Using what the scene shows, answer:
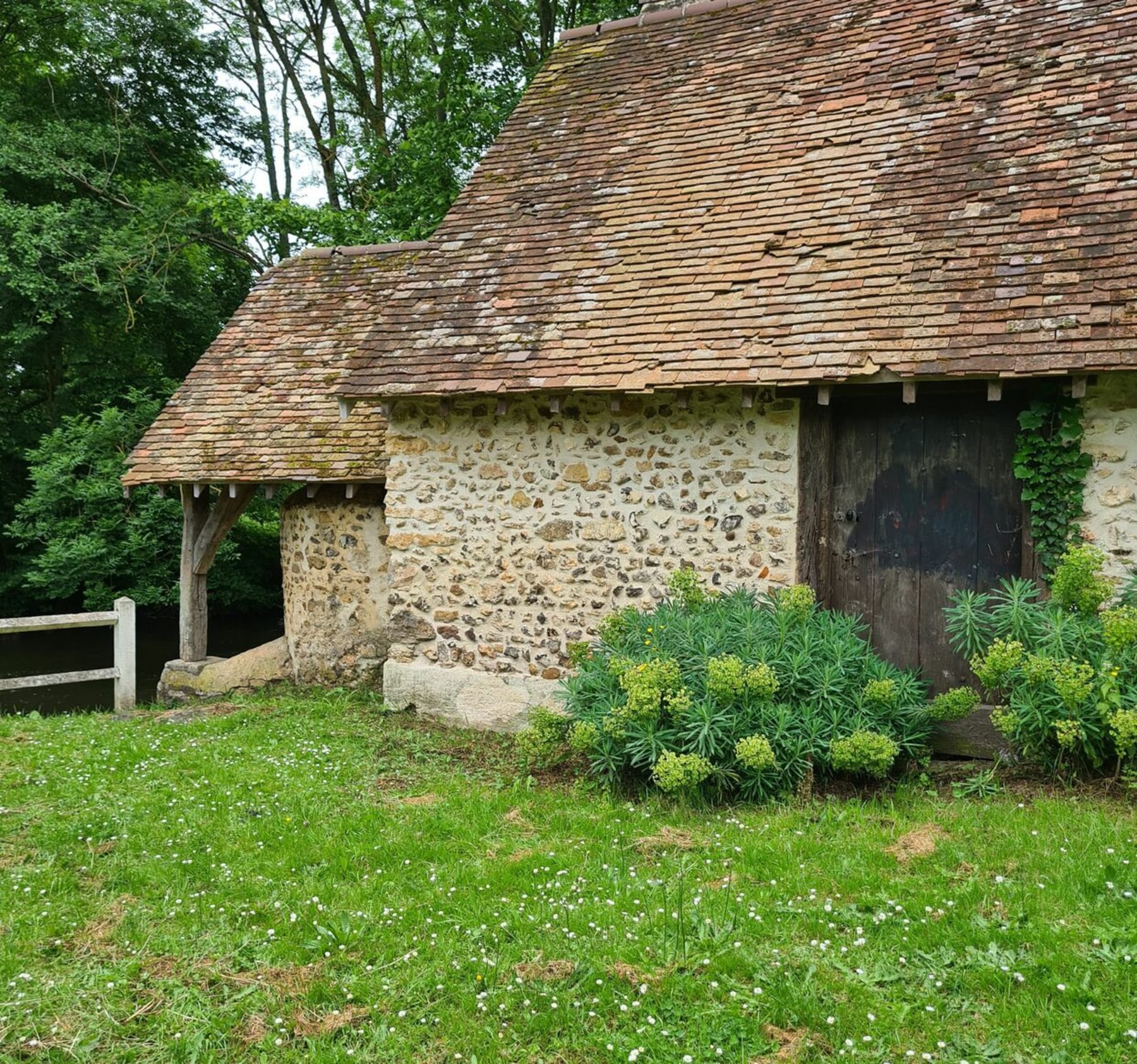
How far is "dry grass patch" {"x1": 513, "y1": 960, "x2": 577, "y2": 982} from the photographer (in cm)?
330

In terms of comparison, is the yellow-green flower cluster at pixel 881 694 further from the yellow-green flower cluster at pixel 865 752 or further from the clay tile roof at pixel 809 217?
the clay tile roof at pixel 809 217

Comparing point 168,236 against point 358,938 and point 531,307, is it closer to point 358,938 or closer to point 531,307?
point 531,307

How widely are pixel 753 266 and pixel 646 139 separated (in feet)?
8.43

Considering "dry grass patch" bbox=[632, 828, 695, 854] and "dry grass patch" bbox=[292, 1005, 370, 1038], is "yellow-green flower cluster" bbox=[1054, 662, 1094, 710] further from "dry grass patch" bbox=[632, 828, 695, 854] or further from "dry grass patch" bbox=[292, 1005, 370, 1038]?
"dry grass patch" bbox=[292, 1005, 370, 1038]

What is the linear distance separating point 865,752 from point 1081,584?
5.34ft

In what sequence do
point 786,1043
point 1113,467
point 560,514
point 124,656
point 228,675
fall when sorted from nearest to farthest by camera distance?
point 786,1043, point 1113,467, point 560,514, point 124,656, point 228,675

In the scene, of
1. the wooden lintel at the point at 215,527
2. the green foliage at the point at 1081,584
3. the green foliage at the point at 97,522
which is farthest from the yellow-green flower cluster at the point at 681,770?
the green foliage at the point at 97,522

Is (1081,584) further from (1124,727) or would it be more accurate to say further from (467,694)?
(467,694)

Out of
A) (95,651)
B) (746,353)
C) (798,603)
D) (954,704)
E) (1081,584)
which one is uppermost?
(746,353)

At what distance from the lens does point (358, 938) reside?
3.66m

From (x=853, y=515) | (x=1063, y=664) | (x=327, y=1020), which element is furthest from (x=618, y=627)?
(x=327, y=1020)

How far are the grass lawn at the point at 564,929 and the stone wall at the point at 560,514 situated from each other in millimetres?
1976

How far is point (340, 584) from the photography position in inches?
362

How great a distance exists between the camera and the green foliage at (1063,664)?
454 centimetres
